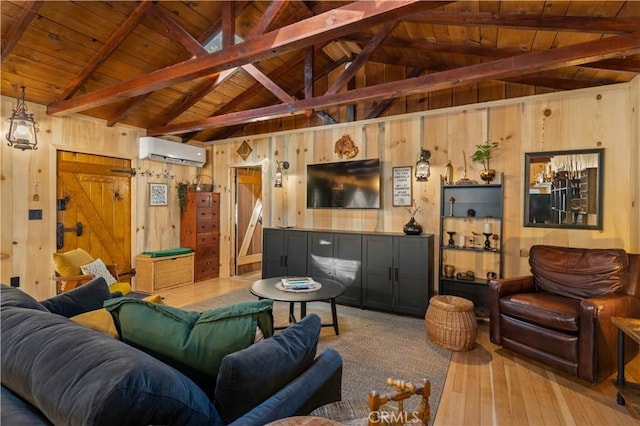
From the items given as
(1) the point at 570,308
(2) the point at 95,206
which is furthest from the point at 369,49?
(2) the point at 95,206

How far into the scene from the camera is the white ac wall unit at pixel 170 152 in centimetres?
493

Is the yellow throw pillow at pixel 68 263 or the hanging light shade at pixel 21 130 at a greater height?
the hanging light shade at pixel 21 130

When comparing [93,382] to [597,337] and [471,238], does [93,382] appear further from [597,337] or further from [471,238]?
[471,238]

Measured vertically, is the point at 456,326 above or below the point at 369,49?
below

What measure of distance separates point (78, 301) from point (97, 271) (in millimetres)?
1920

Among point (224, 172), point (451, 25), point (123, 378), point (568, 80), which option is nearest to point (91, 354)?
point (123, 378)

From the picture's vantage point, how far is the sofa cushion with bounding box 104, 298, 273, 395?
1134mm

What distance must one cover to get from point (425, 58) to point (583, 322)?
3.30 m

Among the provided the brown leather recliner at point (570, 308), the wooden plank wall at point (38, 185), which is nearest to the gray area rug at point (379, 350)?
the brown leather recliner at point (570, 308)

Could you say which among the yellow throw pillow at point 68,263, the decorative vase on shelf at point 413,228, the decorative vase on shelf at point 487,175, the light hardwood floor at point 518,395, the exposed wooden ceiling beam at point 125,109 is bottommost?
the light hardwood floor at point 518,395

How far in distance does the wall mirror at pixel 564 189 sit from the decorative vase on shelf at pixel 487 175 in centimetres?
35

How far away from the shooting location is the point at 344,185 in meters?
4.64

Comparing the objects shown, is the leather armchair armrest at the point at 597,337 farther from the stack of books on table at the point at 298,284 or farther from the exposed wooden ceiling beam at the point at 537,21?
the stack of books on table at the point at 298,284

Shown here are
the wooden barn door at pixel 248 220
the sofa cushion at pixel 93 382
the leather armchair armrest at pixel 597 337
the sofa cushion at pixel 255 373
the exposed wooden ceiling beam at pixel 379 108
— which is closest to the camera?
the sofa cushion at pixel 93 382
